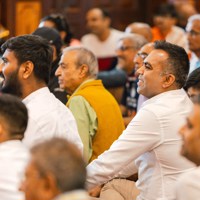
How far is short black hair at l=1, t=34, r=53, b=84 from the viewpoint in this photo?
3719 mm

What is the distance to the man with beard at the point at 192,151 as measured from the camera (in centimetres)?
250

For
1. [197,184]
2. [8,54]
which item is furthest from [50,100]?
[197,184]

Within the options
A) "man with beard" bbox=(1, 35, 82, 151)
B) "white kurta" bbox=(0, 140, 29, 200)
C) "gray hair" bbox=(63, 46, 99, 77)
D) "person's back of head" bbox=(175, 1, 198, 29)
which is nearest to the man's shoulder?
"person's back of head" bbox=(175, 1, 198, 29)

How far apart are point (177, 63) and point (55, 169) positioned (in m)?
1.76

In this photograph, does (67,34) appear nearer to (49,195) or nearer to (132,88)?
(132,88)

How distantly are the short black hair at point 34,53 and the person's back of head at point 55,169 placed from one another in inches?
61.1

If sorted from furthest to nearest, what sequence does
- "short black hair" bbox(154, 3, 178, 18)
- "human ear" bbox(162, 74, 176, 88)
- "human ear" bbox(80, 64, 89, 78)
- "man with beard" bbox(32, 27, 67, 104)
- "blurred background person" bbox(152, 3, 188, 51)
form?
"short black hair" bbox(154, 3, 178, 18) < "blurred background person" bbox(152, 3, 188, 51) < "man with beard" bbox(32, 27, 67, 104) < "human ear" bbox(80, 64, 89, 78) < "human ear" bbox(162, 74, 176, 88)

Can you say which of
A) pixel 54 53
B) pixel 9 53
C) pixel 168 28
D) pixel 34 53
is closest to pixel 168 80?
pixel 34 53

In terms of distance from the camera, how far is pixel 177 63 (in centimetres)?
371

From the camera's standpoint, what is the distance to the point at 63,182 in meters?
2.07

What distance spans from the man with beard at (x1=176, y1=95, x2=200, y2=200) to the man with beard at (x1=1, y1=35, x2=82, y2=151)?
1.06 m

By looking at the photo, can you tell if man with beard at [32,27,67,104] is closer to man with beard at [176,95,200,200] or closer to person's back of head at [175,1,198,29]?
man with beard at [176,95,200,200]

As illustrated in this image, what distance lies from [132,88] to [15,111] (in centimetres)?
280

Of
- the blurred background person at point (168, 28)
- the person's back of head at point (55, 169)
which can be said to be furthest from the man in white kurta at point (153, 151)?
the blurred background person at point (168, 28)
